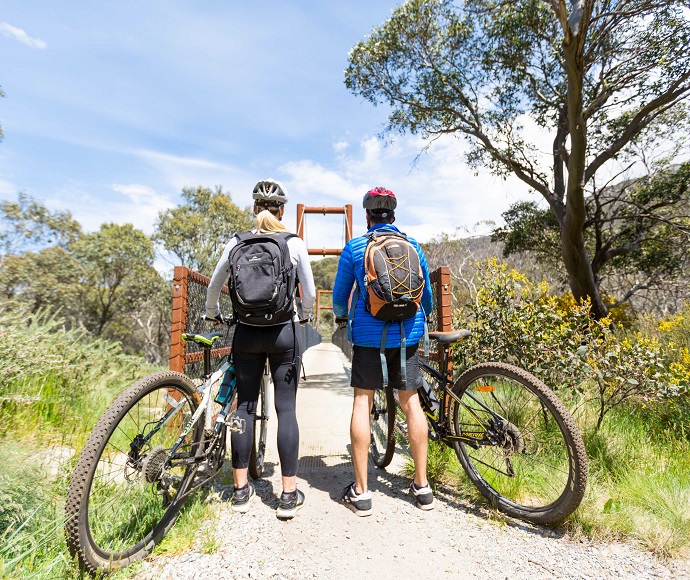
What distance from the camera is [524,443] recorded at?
2135mm

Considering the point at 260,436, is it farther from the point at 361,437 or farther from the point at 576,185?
the point at 576,185

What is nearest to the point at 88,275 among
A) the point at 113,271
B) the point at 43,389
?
the point at 113,271

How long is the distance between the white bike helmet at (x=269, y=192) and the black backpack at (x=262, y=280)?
0.97 feet

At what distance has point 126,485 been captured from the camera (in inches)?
69.2

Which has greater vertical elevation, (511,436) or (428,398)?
(428,398)

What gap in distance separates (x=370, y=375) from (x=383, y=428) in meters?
1.00

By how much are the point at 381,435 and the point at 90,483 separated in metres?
1.95

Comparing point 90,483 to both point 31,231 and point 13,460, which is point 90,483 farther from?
point 31,231

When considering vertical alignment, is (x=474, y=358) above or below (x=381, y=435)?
above

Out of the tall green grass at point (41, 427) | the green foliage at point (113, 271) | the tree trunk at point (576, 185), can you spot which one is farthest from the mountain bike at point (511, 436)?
the green foliage at point (113, 271)

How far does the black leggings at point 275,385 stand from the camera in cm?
209

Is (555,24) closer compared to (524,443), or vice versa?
(524,443)

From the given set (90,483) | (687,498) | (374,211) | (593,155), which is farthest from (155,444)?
(593,155)

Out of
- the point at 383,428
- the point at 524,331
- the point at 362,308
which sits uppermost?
the point at 362,308
